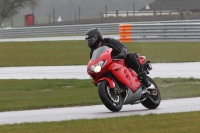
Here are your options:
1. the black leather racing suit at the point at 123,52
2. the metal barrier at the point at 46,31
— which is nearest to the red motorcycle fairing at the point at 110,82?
the black leather racing suit at the point at 123,52

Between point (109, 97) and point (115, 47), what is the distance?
3.22 ft

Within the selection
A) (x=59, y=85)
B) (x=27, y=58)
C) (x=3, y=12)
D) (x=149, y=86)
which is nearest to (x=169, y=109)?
(x=149, y=86)

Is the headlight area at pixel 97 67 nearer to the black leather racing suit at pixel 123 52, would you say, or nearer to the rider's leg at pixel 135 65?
the black leather racing suit at pixel 123 52

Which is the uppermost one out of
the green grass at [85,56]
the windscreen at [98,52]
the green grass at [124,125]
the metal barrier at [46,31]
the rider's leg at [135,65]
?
the windscreen at [98,52]

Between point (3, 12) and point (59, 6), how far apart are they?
20.2 metres

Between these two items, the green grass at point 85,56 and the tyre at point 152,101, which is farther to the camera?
the green grass at point 85,56

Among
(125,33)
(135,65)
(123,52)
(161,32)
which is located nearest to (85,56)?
(161,32)

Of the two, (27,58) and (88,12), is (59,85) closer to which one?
(27,58)

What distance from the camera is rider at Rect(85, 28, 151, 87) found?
1120cm

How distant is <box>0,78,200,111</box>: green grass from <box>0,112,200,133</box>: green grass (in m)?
2.63

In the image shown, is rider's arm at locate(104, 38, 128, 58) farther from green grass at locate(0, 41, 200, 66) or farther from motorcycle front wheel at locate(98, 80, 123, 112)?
green grass at locate(0, 41, 200, 66)

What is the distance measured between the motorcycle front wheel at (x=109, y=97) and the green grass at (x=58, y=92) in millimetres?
1572

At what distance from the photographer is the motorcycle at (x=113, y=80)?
35.8ft

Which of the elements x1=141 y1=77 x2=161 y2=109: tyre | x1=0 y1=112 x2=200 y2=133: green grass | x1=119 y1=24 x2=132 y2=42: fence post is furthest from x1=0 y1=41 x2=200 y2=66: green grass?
x1=0 y1=112 x2=200 y2=133: green grass
